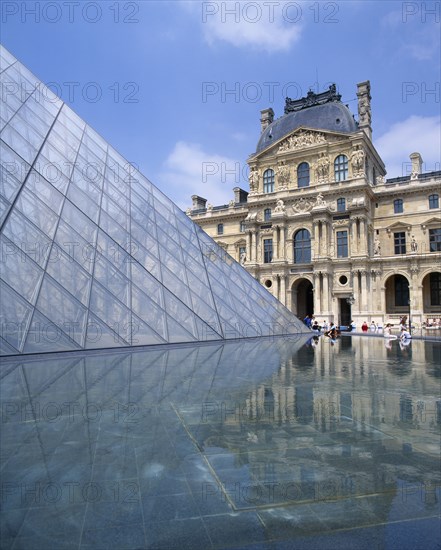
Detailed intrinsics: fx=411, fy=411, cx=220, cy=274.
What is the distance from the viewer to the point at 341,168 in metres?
41.1

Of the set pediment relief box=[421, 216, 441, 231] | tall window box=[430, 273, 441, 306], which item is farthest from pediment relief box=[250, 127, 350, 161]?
tall window box=[430, 273, 441, 306]

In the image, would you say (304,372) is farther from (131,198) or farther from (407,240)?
(407,240)

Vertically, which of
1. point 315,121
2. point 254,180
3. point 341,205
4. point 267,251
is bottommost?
point 267,251

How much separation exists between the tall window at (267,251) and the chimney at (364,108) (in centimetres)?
1511

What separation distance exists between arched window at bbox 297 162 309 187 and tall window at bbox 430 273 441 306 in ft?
50.2

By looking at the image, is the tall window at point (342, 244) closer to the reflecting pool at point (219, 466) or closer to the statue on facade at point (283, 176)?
the statue on facade at point (283, 176)

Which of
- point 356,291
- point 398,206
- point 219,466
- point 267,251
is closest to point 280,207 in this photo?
point 267,251

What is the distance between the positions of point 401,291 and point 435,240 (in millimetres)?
5791

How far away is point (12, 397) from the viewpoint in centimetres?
605

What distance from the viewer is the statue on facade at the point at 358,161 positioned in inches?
1553

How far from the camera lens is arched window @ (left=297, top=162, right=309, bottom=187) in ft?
141

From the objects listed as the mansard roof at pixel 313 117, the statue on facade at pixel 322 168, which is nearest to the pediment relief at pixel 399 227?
the statue on facade at pixel 322 168

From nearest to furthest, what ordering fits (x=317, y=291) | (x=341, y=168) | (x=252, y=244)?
(x=317, y=291) → (x=341, y=168) → (x=252, y=244)

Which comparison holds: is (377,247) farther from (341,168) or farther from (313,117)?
(313,117)
